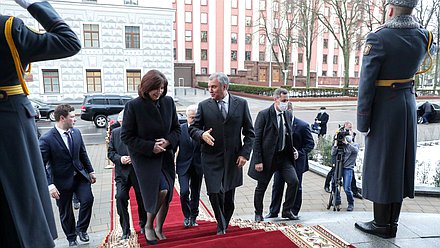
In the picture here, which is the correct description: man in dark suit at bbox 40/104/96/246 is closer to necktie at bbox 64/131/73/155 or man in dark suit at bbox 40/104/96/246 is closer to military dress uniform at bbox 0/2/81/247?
necktie at bbox 64/131/73/155

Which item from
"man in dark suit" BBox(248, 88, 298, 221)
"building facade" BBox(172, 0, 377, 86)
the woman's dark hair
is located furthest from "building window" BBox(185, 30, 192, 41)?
the woman's dark hair

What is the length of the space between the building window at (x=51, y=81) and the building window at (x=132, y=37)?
6056 millimetres

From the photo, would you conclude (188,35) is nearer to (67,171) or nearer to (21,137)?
(67,171)

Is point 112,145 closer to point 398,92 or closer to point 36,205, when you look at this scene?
point 36,205

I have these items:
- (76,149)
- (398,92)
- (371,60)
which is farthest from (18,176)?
(398,92)

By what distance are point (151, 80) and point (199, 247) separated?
63.6 inches

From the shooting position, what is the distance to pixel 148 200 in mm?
3424

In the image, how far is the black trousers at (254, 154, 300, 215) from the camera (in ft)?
15.3

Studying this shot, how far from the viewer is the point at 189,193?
16.4 feet

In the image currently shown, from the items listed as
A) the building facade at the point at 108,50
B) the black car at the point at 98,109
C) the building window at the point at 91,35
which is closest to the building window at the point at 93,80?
the building facade at the point at 108,50

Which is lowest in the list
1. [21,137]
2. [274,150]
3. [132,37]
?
[274,150]

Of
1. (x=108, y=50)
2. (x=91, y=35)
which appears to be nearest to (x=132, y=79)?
(x=108, y=50)

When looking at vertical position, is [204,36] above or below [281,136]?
above

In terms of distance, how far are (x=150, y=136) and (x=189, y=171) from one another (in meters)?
1.63
